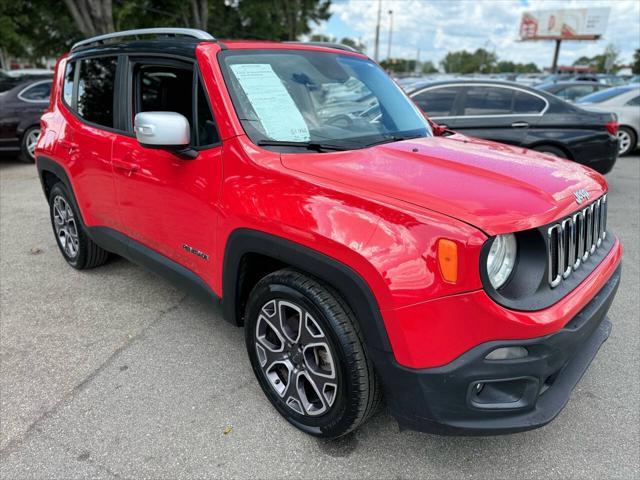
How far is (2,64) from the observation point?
3794cm

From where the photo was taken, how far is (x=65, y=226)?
4246 millimetres

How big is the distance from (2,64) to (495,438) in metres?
46.7

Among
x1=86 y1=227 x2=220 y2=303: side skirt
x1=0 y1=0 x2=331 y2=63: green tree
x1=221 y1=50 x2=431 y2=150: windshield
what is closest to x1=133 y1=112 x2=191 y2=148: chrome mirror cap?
x1=221 y1=50 x2=431 y2=150: windshield

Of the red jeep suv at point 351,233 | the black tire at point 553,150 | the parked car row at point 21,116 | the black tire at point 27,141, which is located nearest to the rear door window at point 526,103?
the black tire at point 553,150

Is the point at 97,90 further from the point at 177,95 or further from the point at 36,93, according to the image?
the point at 36,93

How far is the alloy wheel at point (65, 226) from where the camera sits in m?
4.11

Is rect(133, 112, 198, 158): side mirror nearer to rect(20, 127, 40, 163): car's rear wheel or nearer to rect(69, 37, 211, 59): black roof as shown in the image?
rect(69, 37, 211, 59): black roof

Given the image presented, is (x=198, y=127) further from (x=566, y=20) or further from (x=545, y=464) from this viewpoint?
(x=566, y=20)

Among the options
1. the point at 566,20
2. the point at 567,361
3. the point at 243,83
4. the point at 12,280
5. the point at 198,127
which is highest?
the point at 566,20

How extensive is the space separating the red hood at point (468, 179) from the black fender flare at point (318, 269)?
338mm

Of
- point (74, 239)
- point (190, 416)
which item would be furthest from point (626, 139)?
point (190, 416)

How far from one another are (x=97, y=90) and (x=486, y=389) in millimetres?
3271

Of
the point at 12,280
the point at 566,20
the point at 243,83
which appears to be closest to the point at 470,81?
the point at 243,83

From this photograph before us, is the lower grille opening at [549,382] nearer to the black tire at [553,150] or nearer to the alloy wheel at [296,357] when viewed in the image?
the alloy wheel at [296,357]
